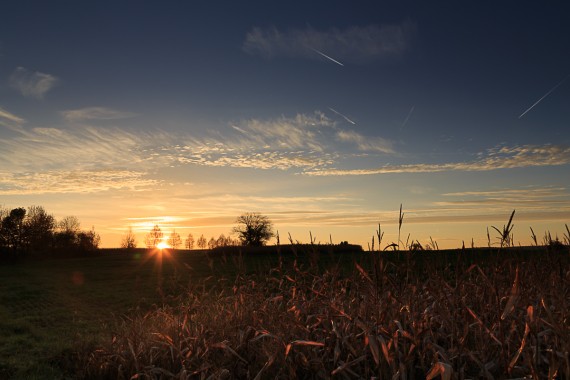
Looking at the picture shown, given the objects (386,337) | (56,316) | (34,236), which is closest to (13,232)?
(34,236)

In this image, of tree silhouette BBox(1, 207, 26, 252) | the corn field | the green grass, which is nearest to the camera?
the corn field

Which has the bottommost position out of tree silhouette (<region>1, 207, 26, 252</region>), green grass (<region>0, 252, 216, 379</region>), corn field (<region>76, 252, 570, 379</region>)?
green grass (<region>0, 252, 216, 379</region>)

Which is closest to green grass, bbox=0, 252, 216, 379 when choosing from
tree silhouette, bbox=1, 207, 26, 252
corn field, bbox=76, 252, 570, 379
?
corn field, bbox=76, 252, 570, 379

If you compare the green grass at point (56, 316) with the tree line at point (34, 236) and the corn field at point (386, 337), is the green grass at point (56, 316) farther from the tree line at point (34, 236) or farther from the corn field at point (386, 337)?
the tree line at point (34, 236)

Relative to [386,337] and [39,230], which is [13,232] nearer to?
[39,230]

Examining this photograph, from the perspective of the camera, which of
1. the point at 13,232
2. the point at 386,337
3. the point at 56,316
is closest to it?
the point at 386,337

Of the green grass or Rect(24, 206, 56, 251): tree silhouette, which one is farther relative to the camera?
Rect(24, 206, 56, 251): tree silhouette

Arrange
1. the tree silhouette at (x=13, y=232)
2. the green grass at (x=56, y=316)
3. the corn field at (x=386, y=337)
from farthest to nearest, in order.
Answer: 1. the tree silhouette at (x=13, y=232)
2. the green grass at (x=56, y=316)
3. the corn field at (x=386, y=337)

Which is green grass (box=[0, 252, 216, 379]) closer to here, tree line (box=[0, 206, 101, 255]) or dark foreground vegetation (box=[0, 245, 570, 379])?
dark foreground vegetation (box=[0, 245, 570, 379])

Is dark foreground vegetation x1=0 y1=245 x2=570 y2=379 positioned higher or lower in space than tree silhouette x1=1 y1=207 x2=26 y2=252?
lower

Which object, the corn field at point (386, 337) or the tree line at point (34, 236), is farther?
the tree line at point (34, 236)

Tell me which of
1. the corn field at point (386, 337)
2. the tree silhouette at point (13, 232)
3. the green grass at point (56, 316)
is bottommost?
the green grass at point (56, 316)

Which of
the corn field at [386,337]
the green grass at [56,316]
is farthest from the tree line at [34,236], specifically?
the corn field at [386,337]

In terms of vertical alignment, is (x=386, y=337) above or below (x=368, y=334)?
below
